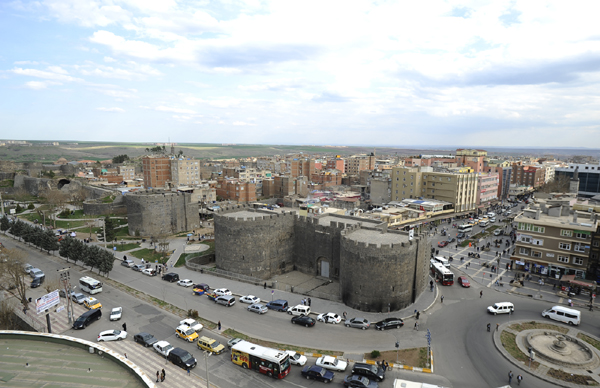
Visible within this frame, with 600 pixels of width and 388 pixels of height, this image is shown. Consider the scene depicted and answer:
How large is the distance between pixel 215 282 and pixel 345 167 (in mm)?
156725

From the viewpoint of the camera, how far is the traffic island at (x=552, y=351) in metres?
24.4

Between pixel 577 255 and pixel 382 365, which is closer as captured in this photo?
pixel 382 365

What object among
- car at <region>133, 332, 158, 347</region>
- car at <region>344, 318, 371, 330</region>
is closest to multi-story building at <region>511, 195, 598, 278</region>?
car at <region>344, 318, 371, 330</region>

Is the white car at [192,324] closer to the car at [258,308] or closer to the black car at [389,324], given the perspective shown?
the car at [258,308]

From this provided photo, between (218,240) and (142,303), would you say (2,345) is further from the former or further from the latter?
Answer: (218,240)

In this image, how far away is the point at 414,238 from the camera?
114 ft

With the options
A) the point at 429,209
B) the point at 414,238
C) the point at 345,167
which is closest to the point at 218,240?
the point at 414,238

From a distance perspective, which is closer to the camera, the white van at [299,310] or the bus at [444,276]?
the white van at [299,310]

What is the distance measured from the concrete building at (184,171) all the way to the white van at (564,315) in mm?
106731

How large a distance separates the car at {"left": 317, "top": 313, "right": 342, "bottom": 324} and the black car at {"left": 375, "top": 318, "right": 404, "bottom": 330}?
138 inches

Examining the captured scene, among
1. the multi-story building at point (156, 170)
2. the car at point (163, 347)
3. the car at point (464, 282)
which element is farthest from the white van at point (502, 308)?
the multi-story building at point (156, 170)

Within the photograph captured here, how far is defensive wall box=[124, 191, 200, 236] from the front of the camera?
60.9 meters

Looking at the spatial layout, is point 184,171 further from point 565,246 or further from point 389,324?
point 565,246

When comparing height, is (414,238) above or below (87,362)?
above
